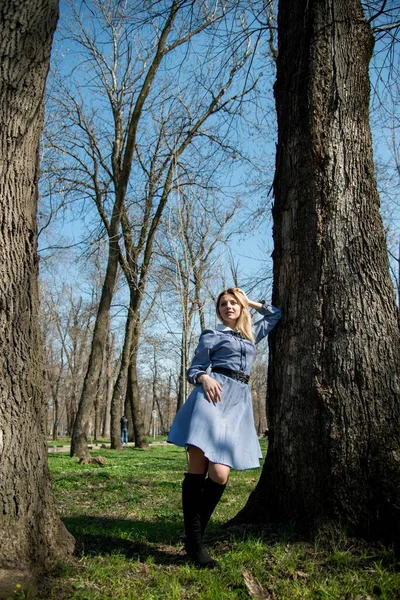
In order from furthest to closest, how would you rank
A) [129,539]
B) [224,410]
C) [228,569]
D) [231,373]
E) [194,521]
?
[129,539]
[231,373]
[224,410]
[194,521]
[228,569]

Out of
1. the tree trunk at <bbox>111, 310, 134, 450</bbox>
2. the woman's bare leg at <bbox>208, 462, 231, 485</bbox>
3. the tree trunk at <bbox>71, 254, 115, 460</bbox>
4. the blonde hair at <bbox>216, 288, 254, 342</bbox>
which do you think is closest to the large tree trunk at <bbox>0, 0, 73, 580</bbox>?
the woman's bare leg at <bbox>208, 462, 231, 485</bbox>

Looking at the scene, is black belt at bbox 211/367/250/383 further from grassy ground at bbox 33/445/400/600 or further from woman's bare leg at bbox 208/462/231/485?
grassy ground at bbox 33/445/400/600

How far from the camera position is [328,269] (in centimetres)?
372

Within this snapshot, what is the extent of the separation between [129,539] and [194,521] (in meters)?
0.82

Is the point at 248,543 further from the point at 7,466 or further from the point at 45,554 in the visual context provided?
the point at 7,466

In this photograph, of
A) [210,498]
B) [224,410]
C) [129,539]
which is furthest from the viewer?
[129,539]

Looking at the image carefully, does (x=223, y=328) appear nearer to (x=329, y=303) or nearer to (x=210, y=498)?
(x=329, y=303)

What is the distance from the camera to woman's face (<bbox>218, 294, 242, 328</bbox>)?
3.84m

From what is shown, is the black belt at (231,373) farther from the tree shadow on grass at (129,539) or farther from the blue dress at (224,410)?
the tree shadow on grass at (129,539)

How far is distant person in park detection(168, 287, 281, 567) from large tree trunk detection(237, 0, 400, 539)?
0.32 m

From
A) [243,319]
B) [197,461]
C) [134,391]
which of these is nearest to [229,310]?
[243,319]

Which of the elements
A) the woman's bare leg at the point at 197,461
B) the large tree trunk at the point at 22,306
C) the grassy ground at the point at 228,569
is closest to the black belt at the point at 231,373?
the woman's bare leg at the point at 197,461

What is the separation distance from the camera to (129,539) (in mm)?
3795

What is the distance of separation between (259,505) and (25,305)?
2287 mm
